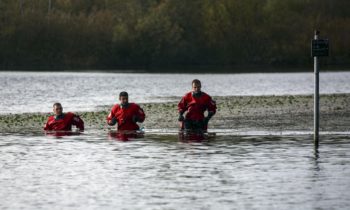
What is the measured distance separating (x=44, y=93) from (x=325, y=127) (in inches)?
1501

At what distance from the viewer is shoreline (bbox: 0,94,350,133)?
28.2 metres

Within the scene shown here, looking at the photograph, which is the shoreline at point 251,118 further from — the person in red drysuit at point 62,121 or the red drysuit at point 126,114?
the red drysuit at point 126,114

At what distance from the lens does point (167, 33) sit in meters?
130

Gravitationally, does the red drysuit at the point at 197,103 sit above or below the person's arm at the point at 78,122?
above

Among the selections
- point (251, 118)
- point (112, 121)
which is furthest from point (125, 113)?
point (251, 118)

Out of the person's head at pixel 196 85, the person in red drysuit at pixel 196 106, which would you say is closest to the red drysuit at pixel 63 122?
the person in red drysuit at pixel 196 106

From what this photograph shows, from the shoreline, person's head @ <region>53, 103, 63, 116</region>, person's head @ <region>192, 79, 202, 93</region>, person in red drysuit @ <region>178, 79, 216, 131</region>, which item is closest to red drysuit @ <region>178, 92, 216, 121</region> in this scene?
person in red drysuit @ <region>178, 79, 216, 131</region>

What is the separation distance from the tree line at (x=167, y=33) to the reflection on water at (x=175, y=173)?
104798mm

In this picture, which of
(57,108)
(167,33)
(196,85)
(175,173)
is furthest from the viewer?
(167,33)

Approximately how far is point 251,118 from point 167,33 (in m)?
99.0

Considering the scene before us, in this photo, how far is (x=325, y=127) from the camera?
27141 millimetres

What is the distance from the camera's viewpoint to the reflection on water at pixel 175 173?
46.8 ft

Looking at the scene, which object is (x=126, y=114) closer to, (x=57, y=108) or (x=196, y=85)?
(x=57, y=108)

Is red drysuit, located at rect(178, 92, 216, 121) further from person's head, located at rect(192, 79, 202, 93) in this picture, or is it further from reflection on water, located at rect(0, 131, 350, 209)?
reflection on water, located at rect(0, 131, 350, 209)
